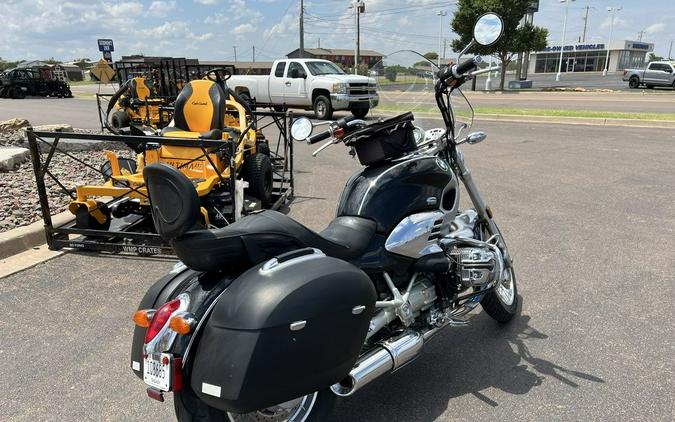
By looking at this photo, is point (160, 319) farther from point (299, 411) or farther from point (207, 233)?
point (299, 411)

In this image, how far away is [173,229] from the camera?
2049 millimetres

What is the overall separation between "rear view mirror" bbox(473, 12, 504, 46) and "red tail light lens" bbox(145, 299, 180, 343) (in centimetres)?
227

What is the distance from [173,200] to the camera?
206 cm

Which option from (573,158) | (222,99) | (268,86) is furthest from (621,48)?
(222,99)

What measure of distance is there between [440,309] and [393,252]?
62cm

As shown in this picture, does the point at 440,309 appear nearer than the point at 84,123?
Yes

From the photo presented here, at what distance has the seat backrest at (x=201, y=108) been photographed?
6898 millimetres

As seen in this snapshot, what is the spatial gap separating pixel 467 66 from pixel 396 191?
0.90 m

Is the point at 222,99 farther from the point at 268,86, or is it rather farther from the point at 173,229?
the point at 268,86

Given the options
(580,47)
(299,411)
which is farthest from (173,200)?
(580,47)

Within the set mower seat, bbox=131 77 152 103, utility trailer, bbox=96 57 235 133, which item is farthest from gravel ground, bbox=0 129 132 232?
mower seat, bbox=131 77 152 103

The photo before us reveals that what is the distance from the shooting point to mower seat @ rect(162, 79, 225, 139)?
6.89 metres

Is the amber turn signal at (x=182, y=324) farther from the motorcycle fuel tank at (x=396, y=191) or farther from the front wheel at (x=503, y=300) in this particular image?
the front wheel at (x=503, y=300)

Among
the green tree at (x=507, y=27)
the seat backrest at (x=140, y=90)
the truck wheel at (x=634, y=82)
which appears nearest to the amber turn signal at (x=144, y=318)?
the seat backrest at (x=140, y=90)
